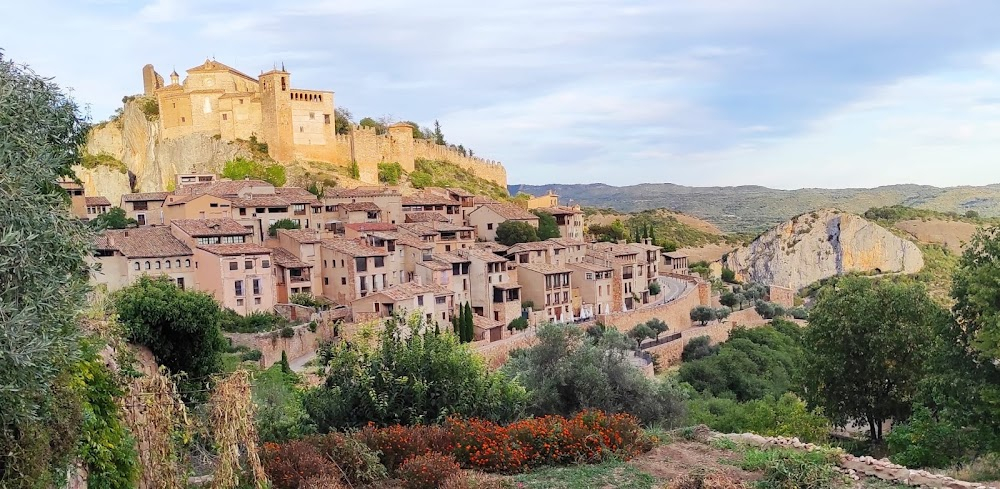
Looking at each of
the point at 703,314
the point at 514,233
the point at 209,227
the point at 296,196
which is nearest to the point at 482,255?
the point at 514,233

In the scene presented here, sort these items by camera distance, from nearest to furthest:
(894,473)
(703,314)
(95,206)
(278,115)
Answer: (894,473) → (95,206) → (703,314) → (278,115)

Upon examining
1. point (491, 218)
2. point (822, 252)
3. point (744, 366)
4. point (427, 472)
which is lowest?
point (744, 366)

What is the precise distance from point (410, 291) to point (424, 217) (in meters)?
12.6

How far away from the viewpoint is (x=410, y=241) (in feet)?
120

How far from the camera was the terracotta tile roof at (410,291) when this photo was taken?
31.1 metres

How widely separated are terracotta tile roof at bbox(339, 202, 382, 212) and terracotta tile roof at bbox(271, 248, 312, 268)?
680 centimetres

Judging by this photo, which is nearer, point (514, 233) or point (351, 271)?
point (351, 271)

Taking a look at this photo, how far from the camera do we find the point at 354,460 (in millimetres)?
9922

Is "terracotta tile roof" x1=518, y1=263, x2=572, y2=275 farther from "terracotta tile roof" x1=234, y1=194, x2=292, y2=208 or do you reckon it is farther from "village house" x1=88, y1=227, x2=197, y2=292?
"village house" x1=88, y1=227, x2=197, y2=292

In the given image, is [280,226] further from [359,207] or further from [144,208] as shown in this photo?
[144,208]

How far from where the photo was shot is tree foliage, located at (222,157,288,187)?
5006 cm

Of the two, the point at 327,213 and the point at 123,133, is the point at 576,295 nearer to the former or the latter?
the point at 327,213

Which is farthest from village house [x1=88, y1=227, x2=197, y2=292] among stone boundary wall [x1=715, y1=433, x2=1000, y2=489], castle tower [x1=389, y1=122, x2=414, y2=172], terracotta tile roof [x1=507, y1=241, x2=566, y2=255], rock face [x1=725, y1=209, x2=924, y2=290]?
rock face [x1=725, y1=209, x2=924, y2=290]

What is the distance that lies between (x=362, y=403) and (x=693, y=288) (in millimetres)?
33200
